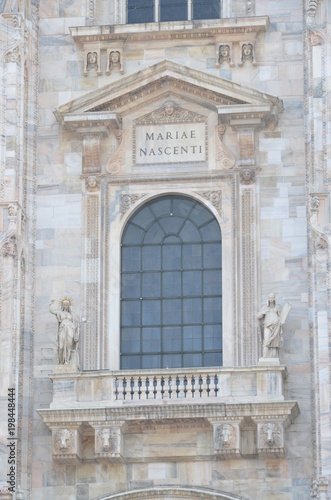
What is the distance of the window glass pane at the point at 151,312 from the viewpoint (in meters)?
35.5

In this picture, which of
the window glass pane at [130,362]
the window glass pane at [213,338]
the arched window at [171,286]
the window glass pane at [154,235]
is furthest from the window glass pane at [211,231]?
the window glass pane at [130,362]

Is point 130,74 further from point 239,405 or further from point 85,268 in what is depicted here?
point 239,405

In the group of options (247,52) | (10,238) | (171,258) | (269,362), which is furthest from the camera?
(247,52)

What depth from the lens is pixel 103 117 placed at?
3619 cm

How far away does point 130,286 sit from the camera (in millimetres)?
35750

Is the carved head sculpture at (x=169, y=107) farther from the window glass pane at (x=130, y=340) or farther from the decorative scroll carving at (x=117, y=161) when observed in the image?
the window glass pane at (x=130, y=340)

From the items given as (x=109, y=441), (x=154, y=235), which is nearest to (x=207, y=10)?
(x=154, y=235)

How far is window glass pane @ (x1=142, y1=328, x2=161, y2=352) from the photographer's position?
35.4m

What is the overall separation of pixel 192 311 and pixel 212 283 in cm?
62

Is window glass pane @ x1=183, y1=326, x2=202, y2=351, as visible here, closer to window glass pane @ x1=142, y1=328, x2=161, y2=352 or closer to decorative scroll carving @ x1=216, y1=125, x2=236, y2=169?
window glass pane @ x1=142, y1=328, x2=161, y2=352

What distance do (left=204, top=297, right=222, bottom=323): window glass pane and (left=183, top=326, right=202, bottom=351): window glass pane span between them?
0.25 meters

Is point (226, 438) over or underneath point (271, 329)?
underneath

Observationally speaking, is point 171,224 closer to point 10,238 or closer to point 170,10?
point 10,238

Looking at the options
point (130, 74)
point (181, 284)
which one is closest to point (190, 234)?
point (181, 284)
